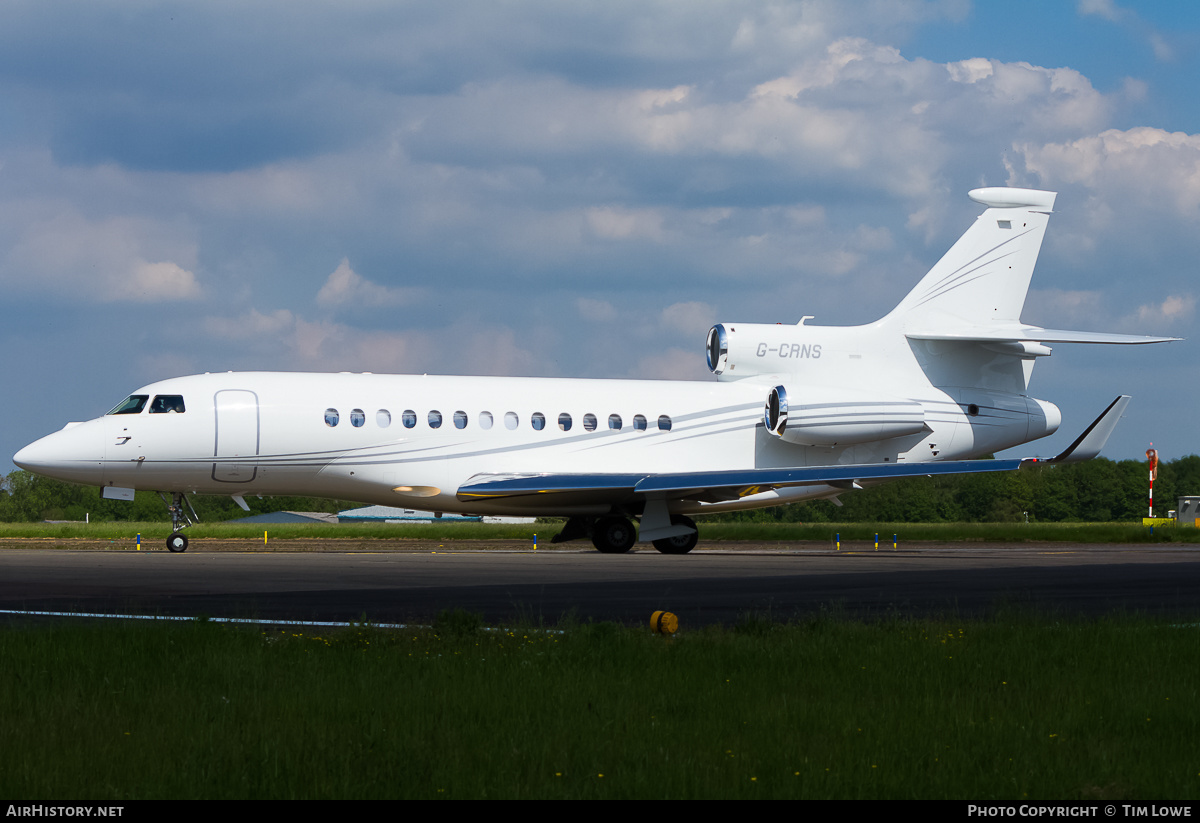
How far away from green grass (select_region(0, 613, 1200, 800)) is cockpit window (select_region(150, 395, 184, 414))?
1629 centimetres

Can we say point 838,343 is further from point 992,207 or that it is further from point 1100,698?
point 1100,698

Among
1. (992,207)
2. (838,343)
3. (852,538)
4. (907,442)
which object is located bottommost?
(852,538)

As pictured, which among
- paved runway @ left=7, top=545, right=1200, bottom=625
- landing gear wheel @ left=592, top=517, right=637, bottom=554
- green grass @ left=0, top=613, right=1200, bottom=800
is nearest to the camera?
green grass @ left=0, top=613, right=1200, bottom=800

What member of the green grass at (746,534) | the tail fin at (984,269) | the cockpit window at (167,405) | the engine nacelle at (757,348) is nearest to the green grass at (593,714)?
the cockpit window at (167,405)

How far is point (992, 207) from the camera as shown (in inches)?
1259

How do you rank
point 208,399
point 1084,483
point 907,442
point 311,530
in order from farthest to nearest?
1. point 1084,483
2. point 311,530
3. point 907,442
4. point 208,399

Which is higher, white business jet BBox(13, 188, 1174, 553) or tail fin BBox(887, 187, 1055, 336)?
tail fin BBox(887, 187, 1055, 336)

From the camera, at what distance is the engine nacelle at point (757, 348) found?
30.8 meters

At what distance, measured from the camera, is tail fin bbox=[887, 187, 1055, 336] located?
1258 inches

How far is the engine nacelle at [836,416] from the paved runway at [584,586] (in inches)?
170

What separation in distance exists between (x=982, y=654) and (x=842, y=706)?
251 cm

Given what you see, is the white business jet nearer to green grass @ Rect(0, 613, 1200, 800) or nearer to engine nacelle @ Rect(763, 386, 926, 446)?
engine nacelle @ Rect(763, 386, 926, 446)

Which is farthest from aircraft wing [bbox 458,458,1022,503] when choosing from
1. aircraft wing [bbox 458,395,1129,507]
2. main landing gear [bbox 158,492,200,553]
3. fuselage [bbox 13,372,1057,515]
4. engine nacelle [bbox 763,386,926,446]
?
main landing gear [bbox 158,492,200,553]
